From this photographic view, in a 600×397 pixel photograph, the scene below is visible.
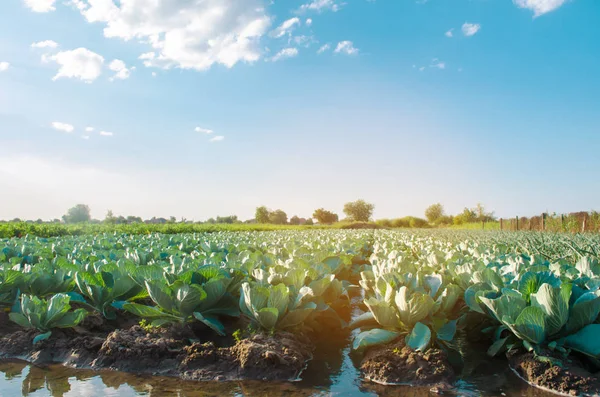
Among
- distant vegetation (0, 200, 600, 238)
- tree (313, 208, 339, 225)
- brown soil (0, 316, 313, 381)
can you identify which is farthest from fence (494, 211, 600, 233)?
tree (313, 208, 339, 225)

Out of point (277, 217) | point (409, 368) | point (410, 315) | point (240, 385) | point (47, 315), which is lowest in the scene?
point (240, 385)

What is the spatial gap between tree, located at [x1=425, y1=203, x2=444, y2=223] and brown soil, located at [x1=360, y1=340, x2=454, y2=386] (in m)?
71.4

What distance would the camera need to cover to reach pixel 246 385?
2.62 metres

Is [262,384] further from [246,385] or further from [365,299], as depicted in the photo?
[365,299]

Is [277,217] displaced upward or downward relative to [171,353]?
upward

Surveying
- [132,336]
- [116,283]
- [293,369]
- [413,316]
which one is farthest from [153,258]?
[413,316]

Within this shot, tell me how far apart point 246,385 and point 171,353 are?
0.67 meters

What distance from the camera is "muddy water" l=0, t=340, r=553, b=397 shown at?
99.2 inches

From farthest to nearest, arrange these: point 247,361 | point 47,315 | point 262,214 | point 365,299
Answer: point 262,214
point 47,315
point 365,299
point 247,361

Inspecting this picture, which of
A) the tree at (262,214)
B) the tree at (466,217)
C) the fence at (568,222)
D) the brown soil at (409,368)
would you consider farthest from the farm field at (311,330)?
the tree at (262,214)

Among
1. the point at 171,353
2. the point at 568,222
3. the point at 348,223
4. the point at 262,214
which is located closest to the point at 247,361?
the point at 171,353

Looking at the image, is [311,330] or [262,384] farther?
[311,330]

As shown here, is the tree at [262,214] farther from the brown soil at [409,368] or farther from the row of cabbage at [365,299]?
the brown soil at [409,368]

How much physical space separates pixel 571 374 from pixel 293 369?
1632 millimetres
